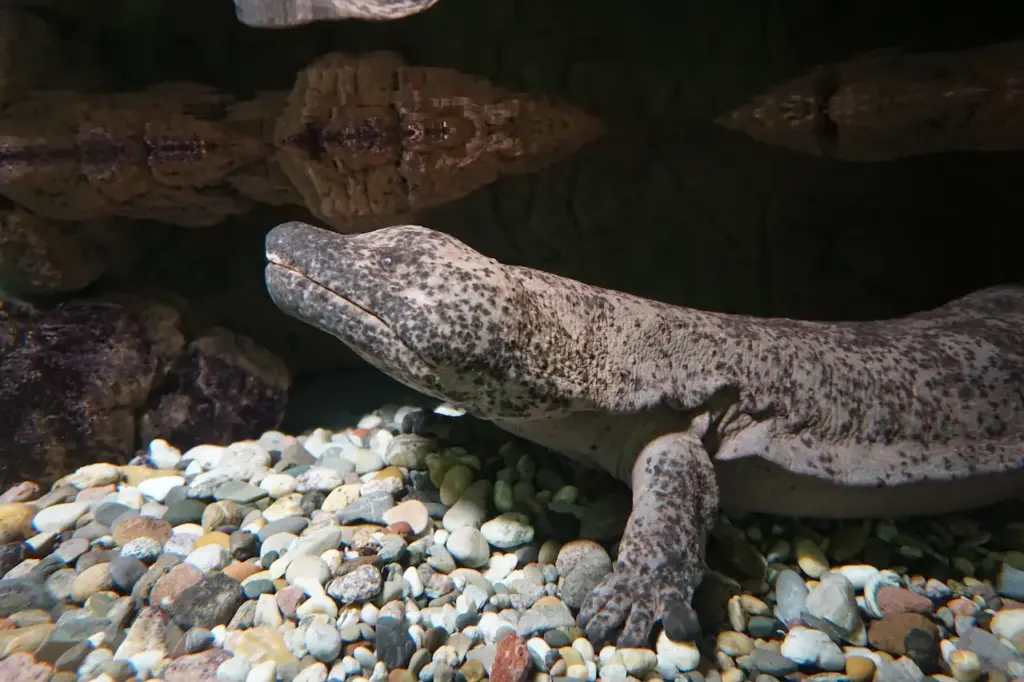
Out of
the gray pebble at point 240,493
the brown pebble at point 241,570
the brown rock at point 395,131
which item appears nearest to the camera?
the brown pebble at point 241,570

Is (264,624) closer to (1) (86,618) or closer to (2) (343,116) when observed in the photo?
(1) (86,618)

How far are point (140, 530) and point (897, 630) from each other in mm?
3050

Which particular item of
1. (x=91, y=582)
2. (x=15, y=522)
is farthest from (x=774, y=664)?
(x=15, y=522)

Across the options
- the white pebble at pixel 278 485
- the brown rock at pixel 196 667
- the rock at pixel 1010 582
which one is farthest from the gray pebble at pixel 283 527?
the rock at pixel 1010 582

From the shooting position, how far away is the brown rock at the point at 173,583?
2.32 m

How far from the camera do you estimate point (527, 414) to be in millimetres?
2645

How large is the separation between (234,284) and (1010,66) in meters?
4.28

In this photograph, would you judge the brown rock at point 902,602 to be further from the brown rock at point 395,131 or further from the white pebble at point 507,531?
the brown rock at point 395,131

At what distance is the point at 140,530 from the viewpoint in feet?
8.75

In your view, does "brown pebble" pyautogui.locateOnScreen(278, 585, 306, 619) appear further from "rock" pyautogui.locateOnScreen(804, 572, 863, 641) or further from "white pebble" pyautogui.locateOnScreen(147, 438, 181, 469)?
"rock" pyautogui.locateOnScreen(804, 572, 863, 641)

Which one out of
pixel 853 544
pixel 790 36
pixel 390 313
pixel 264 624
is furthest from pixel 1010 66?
pixel 264 624

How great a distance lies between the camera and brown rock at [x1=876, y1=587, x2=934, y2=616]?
2475 mm

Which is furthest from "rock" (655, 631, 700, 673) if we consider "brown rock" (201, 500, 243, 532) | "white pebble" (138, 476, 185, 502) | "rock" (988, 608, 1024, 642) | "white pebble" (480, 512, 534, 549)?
"white pebble" (138, 476, 185, 502)

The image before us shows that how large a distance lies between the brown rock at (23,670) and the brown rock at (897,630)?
2.87m
